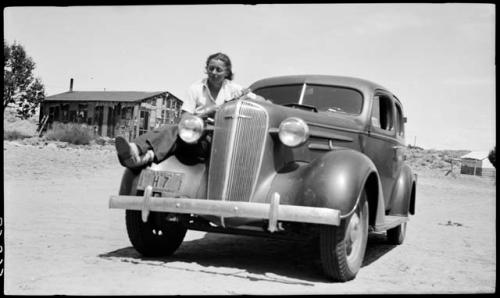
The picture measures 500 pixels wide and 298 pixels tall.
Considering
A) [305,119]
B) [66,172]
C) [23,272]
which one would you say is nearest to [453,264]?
[305,119]

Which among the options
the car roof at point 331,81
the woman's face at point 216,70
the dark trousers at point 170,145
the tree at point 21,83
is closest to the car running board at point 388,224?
the car roof at point 331,81

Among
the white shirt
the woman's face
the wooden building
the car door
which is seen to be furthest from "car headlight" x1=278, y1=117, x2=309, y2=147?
the wooden building

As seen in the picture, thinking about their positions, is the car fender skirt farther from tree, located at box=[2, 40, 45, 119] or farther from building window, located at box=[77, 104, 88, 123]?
building window, located at box=[77, 104, 88, 123]

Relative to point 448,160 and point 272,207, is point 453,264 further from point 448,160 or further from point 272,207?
point 448,160

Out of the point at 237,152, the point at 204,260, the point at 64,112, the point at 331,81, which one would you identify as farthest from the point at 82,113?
the point at 237,152

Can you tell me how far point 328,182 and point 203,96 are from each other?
1.69 metres

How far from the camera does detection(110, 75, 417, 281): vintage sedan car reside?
4.01 metres

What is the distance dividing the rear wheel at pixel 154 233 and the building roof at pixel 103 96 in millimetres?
26010

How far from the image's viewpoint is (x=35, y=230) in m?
6.14

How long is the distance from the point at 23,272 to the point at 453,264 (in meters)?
4.12

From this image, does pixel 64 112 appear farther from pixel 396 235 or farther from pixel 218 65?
pixel 218 65

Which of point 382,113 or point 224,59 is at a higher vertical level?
point 224,59

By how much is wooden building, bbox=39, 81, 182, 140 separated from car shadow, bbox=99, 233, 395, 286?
23.8 meters

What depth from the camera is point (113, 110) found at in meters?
30.6
